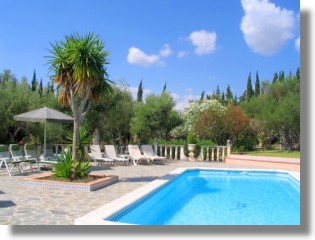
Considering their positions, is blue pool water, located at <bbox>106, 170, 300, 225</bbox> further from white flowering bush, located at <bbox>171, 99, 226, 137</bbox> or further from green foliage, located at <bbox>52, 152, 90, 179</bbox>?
white flowering bush, located at <bbox>171, 99, 226, 137</bbox>

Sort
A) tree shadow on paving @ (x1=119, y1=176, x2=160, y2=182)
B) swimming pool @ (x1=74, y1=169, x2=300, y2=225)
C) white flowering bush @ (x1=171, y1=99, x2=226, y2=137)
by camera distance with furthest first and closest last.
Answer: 1. white flowering bush @ (x1=171, y1=99, x2=226, y2=137)
2. tree shadow on paving @ (x1=119, y1=176, x2=160, y2=182)
3. swimming pool @ (x1=74, y1=169, x2=300, y2=225)

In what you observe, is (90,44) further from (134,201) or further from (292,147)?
(292,147)

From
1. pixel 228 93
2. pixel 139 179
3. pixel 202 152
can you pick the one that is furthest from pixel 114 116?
pixel 228 93

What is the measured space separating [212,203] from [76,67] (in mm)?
5318

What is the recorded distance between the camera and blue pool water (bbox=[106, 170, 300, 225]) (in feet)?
24.5

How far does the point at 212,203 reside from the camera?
948 centimetres

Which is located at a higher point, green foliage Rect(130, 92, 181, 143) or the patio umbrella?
green foliage Rect(130, 92, 181, 143)

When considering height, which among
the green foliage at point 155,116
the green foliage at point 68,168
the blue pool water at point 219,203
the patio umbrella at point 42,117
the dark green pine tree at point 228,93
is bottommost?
the blue pool water at point 219,203

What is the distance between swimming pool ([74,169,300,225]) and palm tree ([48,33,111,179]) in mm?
2873

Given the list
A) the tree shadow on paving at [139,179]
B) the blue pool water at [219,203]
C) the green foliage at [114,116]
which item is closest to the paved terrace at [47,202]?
the tree shadow on paving at [139,179]

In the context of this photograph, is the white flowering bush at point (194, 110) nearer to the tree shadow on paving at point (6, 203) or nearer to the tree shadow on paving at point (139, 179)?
the tree shadow on paving at point (139, 179)

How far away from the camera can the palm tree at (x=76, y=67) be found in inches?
385

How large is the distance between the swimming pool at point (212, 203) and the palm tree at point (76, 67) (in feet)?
9.43

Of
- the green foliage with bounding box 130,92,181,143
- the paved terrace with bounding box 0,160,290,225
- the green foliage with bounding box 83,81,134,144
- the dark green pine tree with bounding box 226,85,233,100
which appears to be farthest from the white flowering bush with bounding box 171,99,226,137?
the dark green pine tree with bounding box 226,85,233,100
